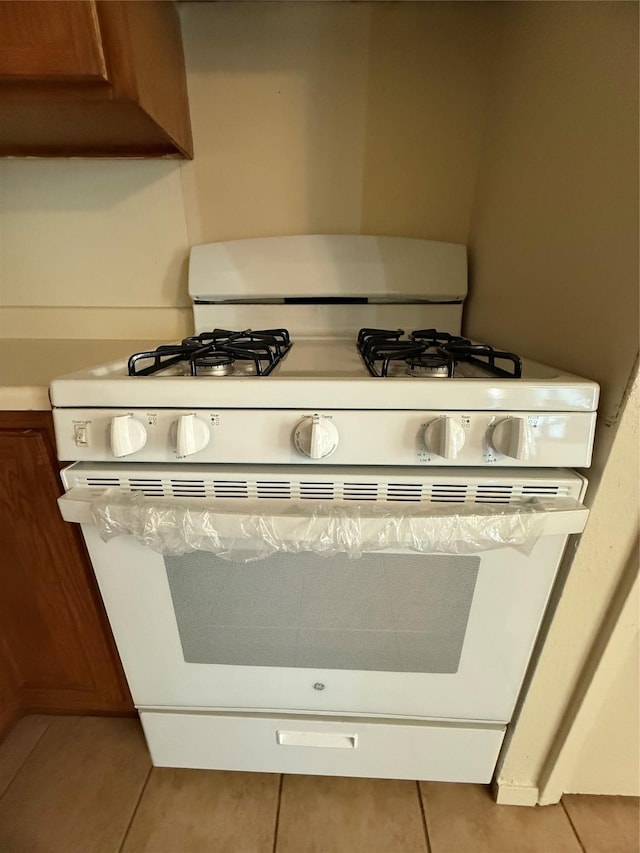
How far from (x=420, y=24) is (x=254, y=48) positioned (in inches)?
13.4

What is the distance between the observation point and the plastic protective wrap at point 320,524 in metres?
0.57

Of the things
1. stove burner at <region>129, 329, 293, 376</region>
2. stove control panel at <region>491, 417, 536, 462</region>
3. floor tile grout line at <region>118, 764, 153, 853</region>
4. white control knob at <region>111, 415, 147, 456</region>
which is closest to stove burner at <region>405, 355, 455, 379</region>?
stove control panel at <region>491, 417, 536, 462</region>

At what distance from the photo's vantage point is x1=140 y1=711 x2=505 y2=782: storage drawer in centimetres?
78

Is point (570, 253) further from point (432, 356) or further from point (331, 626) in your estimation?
point (331, 626)

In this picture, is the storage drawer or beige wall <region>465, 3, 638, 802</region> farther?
the storage drawer

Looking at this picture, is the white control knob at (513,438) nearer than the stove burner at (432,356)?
Yes

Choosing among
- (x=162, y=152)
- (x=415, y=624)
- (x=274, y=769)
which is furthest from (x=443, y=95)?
(x=274, y=769)

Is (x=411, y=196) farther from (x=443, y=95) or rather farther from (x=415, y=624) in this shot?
(x=415, y=624)

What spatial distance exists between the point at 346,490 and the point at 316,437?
10cm

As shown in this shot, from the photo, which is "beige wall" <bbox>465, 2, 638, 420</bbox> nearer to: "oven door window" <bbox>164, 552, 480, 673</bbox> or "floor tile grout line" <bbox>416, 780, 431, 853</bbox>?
"oven door window" <bbox>164, 552, 480, 673</bbox>

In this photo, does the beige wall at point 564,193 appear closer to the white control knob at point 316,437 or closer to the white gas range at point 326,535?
the white gas range at point 326,535

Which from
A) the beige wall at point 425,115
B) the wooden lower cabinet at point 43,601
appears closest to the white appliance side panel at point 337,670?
the wooden lower cabinet at point 43,601

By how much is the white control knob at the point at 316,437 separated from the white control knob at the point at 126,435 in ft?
0.63

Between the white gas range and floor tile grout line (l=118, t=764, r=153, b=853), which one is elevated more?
the white gas range
